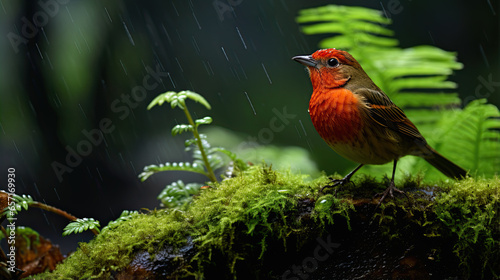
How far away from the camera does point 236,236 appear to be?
2098 mm

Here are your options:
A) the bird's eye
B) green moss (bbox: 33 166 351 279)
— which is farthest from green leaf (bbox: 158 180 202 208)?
the bird's eye

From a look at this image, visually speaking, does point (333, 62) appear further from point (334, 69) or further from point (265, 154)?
point (265, 154)

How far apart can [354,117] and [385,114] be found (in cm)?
24

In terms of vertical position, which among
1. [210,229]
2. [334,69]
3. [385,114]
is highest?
[334,69]

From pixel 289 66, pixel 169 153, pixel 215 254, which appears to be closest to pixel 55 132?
pixel 169 153

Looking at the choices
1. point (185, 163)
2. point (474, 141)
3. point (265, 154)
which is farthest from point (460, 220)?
point (265, 154)

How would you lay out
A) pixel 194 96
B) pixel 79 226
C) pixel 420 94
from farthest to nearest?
1. pixel 420 94
2. pixel 194 96
3. pixel 79 226

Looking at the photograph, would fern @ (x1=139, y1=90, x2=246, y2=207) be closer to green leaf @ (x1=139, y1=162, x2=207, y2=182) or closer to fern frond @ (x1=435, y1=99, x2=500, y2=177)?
green leaf @ (x1=139, y1=162, x2=207, y2=182)

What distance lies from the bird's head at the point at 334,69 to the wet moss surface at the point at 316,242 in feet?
2.28

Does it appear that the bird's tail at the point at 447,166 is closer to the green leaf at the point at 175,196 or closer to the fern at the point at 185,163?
the fern at the point at 185,163

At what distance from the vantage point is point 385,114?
2.39 meters

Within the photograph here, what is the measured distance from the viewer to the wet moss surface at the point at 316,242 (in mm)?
2031

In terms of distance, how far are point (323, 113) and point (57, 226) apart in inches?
217

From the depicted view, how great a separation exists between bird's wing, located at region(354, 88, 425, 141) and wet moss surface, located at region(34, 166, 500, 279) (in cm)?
44
